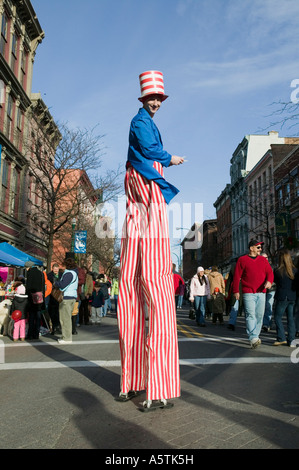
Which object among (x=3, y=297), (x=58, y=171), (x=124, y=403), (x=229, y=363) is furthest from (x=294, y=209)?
(x=124, y=403)

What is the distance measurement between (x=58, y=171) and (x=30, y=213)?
6534mm

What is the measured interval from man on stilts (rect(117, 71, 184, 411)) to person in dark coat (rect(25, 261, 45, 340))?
24.1 feet

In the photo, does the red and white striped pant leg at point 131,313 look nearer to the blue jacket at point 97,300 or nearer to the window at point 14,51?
→ the blue jacket at point 97,300

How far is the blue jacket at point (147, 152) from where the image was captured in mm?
3787

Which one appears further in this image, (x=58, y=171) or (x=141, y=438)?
(x=58, y=171)

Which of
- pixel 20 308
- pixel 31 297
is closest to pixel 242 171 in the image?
pixel 31 297

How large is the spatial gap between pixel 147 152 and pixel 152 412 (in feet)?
6.83

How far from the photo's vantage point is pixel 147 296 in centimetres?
363

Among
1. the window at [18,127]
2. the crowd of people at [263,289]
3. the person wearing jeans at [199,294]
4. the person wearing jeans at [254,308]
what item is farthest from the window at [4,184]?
the person wearing jeans at [254,308]

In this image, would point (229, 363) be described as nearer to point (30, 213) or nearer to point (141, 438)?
point (141, 438)

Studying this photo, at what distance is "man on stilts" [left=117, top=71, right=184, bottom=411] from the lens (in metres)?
3.56

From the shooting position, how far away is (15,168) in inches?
1151

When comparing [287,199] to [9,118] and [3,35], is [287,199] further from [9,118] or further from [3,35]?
[3,35]
